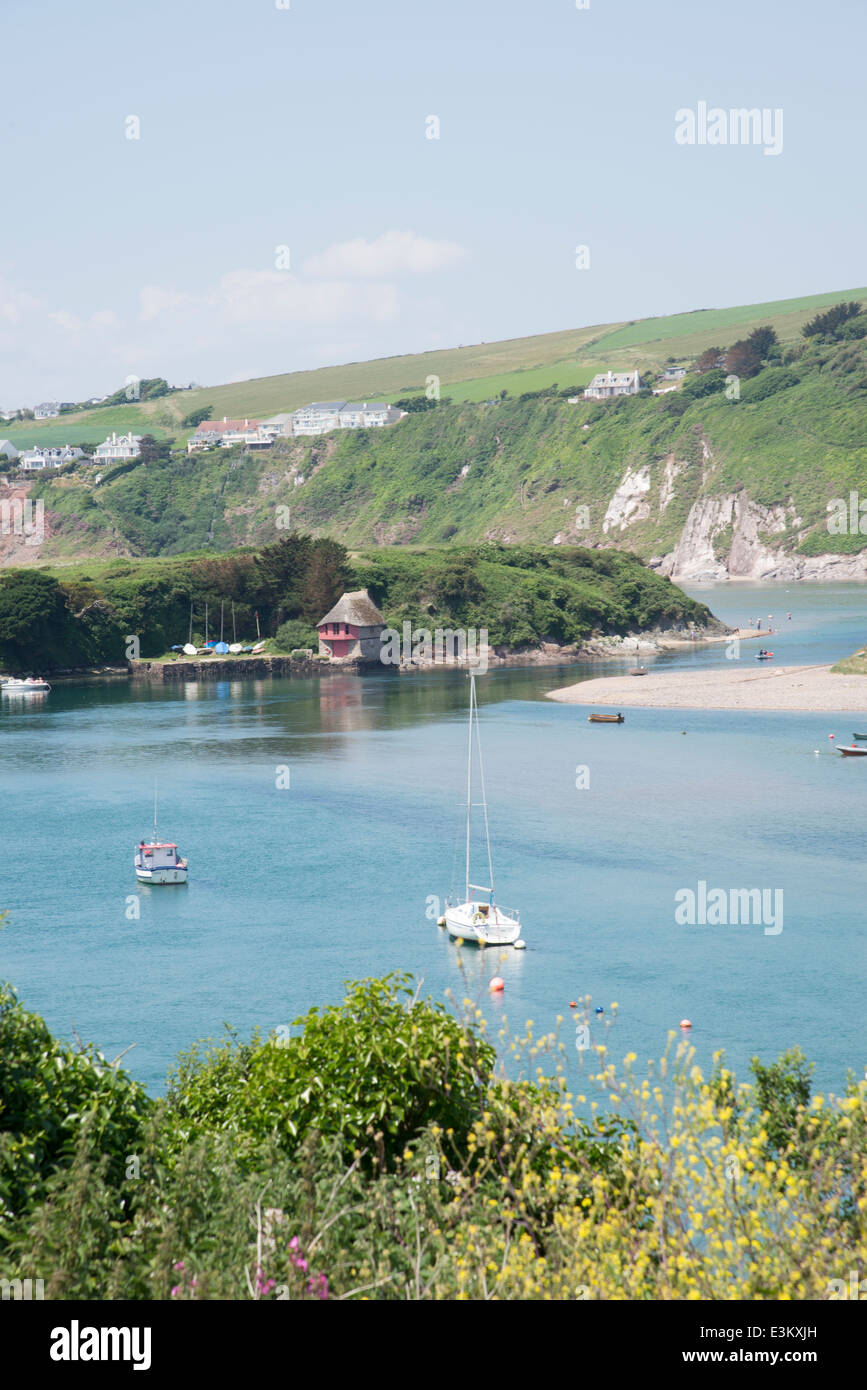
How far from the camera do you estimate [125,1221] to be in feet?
47.8

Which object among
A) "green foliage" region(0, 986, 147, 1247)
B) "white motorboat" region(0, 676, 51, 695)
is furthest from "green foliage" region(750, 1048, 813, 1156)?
"white motorboat" region(0, 676, 51, 695)

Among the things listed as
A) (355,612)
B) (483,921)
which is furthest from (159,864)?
(355,612)

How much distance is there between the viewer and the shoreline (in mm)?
88062

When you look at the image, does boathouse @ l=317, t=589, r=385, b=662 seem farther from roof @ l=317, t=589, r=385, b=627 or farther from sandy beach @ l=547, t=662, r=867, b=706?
sandy beach @ l=547, t=662, r=867, b=706

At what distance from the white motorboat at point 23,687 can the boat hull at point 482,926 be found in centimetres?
7594

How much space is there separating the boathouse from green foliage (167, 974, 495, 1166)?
105 meters

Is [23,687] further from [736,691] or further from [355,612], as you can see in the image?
[736,691]

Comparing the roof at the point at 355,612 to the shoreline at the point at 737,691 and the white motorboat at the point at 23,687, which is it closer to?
the shoreline at the point at 737,691

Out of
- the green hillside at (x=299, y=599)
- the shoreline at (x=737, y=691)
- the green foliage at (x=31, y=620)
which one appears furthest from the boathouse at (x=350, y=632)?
the shoreline at (x=737, y=691)

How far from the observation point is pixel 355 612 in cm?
12281

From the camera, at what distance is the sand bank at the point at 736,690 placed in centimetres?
8850

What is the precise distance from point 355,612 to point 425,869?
7736cm

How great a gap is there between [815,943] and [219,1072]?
22.0 metres
